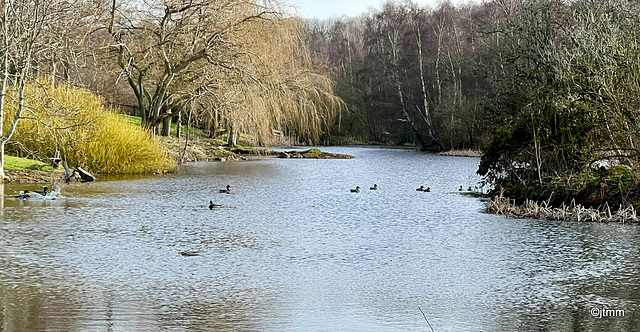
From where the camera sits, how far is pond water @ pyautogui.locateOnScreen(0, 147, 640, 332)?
24.1 feet

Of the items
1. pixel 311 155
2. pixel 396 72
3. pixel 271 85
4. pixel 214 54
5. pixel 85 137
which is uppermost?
pixel 396 72

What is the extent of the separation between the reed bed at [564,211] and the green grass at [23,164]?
13.4 metres

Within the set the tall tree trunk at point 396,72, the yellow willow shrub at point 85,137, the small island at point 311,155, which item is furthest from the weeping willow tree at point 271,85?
the tall tree trunk at point 396,72

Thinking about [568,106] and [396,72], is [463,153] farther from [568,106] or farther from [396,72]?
[568,106]

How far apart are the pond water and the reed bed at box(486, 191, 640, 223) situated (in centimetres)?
45

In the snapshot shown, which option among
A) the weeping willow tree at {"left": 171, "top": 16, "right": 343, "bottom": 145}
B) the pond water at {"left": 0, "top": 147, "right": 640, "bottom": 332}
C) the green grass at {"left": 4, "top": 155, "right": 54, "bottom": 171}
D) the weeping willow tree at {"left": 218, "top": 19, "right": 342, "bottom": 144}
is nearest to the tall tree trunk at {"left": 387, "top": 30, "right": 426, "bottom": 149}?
the weeping willow tree at {"left": 218, "top": 19, "right": 342, "bottom": 144}

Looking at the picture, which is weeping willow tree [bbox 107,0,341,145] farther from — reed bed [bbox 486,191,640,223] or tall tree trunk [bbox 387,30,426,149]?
tall tree trunk [bbox 387,30,426,149]

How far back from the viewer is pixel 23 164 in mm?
23547

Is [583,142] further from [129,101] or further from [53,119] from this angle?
[129,101]

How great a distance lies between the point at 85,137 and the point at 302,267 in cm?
1653

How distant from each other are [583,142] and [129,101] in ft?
121

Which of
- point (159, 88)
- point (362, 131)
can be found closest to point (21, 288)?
point (159, 88)

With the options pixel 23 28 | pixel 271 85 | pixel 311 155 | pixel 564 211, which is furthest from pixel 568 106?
pixel 311 155

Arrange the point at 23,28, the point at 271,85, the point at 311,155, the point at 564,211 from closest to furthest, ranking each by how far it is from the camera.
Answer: the point at 564,211, the point at 23,28, the point at 271,85, the point at 311,155
